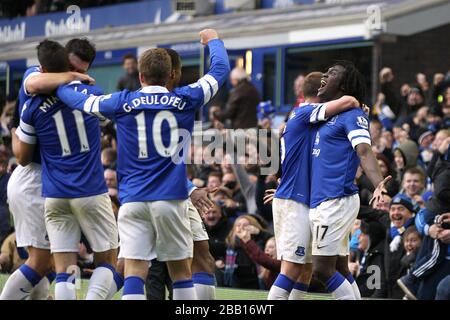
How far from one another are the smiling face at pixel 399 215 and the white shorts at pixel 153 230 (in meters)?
4.82

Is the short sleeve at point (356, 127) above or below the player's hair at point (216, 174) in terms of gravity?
above

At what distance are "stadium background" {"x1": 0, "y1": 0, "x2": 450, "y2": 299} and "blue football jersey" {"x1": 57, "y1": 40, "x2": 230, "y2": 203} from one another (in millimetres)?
9313

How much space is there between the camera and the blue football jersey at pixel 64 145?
8805 millimetres

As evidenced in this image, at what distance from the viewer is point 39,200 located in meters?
9.09

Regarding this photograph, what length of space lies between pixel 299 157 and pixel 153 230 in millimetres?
1468

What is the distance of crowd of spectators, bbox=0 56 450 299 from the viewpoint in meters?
11.9

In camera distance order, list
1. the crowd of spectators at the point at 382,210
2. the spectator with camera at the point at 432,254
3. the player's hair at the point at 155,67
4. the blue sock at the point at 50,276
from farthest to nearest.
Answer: the crowd of spectators at the point at 382,210
the spectator with camera at the point at 432,254
the blue sock at the point at 50,276
the player's hair at the point at 155,67

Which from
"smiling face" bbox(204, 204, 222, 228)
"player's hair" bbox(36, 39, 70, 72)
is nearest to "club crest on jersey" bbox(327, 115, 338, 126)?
"player's hair" bbox(36, 39, 70, 72)

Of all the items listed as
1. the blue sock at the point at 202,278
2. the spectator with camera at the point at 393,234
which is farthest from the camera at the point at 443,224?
the blue sock at the point at 202,278

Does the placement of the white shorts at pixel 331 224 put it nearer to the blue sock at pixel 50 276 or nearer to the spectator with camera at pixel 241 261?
the blue sock at pixel 50 276

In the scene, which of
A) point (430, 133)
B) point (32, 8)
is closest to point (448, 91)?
point (430, 133)

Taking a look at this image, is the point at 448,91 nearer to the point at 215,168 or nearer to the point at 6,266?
the point at 215,168

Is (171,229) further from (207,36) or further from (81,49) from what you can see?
(81,49)
